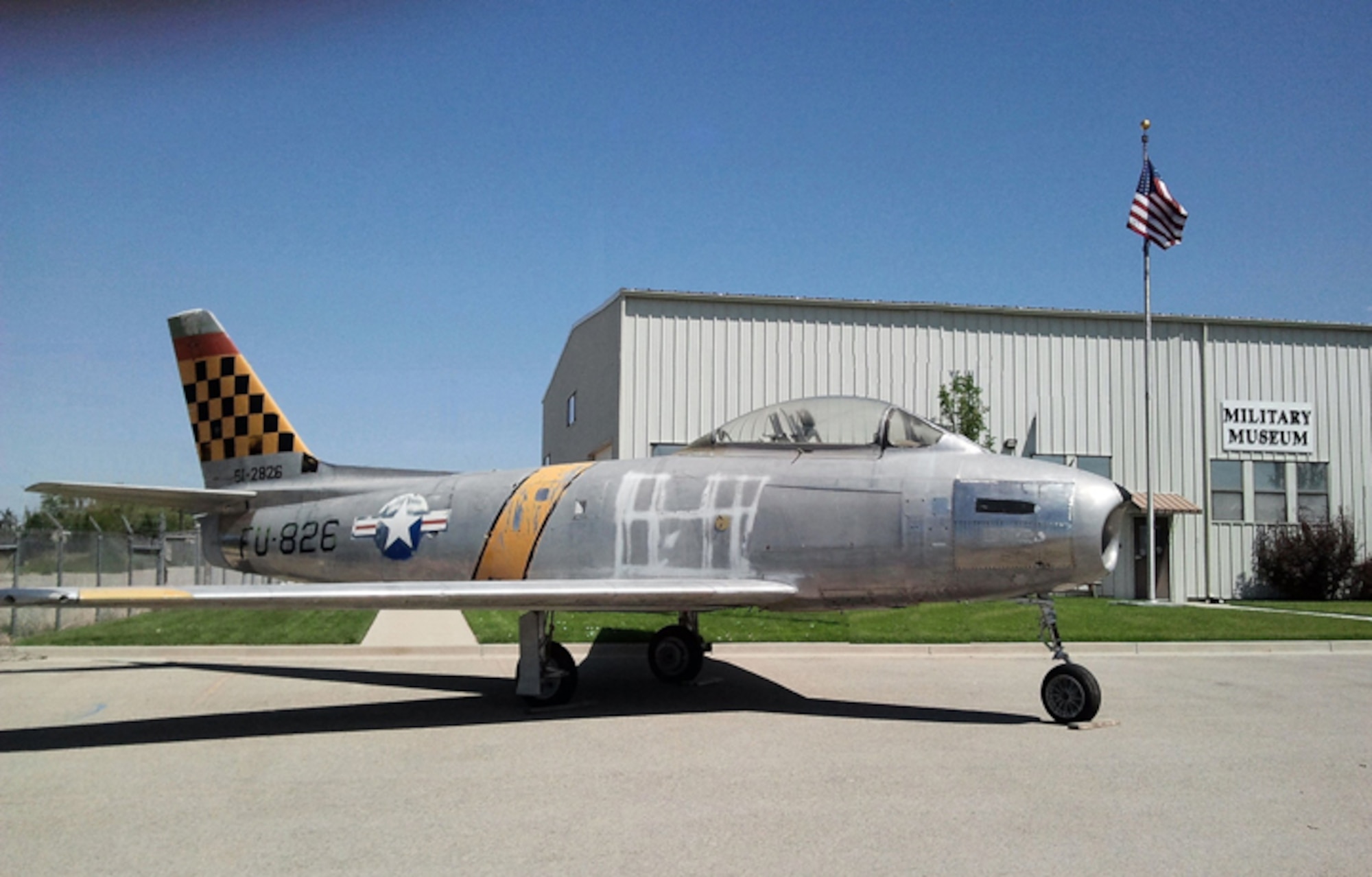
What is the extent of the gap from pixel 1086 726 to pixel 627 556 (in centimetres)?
452

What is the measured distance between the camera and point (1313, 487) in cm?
2934

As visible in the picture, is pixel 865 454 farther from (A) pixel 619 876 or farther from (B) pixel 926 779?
(A) pixel 619 876

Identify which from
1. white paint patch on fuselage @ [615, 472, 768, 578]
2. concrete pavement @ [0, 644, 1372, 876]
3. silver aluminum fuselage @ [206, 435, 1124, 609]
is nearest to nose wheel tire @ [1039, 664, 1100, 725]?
concrete pavement @ [0, 644, 1372, 876]

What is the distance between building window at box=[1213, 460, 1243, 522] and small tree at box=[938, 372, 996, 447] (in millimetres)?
7410

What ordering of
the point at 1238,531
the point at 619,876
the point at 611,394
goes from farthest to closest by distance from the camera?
the point at 1238,531
the point at 611,394
the point at 619,876

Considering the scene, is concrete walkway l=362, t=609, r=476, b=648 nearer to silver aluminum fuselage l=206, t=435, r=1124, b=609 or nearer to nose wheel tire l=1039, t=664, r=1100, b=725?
silver aluminum fuselage l=206, t=435, r=1124, b=609

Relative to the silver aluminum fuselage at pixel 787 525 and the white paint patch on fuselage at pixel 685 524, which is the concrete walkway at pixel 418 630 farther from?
the white paint patch on fuselage at pixel 685 524

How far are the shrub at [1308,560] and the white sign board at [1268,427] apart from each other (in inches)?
90.8

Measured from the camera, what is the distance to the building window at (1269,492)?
29.1 metres

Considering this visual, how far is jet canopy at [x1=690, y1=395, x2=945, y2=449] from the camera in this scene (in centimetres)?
971

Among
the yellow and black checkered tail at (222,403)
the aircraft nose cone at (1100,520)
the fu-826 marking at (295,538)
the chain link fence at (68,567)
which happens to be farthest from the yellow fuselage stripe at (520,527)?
Answer: the aircraft nose cone at (1100,520)

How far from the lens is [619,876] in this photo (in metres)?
4.71

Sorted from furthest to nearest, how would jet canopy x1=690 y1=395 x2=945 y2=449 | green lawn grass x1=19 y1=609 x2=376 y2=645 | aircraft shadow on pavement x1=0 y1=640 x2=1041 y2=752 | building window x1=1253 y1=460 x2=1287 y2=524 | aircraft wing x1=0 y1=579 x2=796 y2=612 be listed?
building window x1=1253 y1=460 x2=1287 y2=524 → green lawn grass x1=19 y1=609 x2=376 y2=645 → jet canopy x1=690 y1=395 x2=945 y2=449 → aircraft shadow on pavement x1=0 y1=640 x2=1041 y2=752 → aircraft wing x1=0 y1=579 x2=796 y2=612

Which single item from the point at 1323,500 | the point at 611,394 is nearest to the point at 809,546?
the point at 611,394
